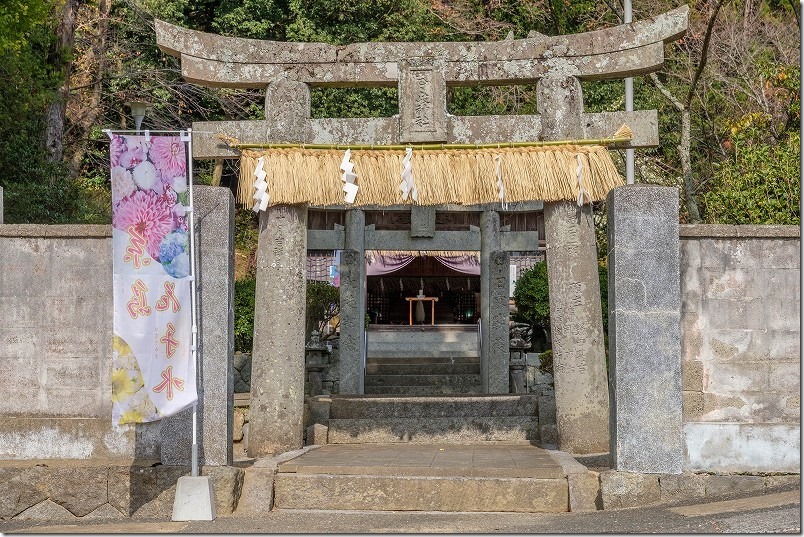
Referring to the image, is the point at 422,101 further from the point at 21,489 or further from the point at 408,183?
the point at 21,489

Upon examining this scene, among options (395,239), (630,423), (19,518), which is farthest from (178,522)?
(395,239)

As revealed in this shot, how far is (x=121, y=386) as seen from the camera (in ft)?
29.3

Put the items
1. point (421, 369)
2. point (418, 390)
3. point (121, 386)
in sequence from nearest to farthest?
point (121, 386)
point (418, 390)
point (421, 369)

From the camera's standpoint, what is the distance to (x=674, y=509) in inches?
356

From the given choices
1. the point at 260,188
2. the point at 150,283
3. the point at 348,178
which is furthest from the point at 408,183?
the point at 150,283

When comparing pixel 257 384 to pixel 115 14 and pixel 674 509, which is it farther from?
pixel 115 14

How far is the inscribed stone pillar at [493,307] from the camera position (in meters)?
19.6

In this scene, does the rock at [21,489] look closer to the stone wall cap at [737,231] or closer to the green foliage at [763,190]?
the stone wall cap at [737,231]

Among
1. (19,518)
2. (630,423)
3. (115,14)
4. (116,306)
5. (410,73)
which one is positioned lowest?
(19,518)

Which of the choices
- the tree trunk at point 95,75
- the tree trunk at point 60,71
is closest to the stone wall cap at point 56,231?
the tree trunk at point 60,71

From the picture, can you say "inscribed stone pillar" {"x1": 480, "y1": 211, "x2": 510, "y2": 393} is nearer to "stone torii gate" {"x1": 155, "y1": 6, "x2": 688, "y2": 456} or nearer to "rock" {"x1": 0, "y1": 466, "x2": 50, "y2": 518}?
"stone torii gate" {"x1": 155, "y1": 6, "x2": 688, "y2": 456}

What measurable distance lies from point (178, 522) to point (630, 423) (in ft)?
13.9

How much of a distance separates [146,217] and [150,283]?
0.60 meters

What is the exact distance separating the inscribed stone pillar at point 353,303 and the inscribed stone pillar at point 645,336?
10078mm
